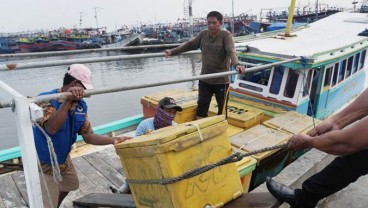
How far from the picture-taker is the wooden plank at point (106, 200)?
126 inches

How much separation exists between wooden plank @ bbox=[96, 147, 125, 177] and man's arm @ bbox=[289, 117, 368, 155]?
9.70 feet

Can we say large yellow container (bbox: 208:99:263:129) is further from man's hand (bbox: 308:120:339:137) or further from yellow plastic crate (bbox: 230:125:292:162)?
man's hand (bbox: 308:120:339:137)

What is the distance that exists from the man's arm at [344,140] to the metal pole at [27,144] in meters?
1.77

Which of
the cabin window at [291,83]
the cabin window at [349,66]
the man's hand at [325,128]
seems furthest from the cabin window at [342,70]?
the man's hand at [325,128]

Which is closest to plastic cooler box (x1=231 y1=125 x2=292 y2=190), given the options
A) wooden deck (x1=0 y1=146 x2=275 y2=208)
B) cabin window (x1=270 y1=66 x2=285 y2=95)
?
cabin window (x1=270 y1=66 x2=285 y2=95)

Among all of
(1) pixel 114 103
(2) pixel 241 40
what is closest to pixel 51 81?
(1) pixel 114 103

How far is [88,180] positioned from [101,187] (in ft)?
0.89

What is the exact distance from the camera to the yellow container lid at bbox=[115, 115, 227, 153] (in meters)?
2.07

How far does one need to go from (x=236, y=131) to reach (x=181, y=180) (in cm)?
336

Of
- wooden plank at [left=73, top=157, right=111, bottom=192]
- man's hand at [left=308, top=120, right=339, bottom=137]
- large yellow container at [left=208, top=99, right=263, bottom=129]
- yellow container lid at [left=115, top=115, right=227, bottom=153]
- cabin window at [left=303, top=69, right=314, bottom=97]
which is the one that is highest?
yellow container lid at [left=115, top=115, right=227, bottom=153]

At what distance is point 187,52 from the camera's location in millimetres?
5035

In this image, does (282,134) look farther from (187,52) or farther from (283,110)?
(187,52)

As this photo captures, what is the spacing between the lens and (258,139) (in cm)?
468

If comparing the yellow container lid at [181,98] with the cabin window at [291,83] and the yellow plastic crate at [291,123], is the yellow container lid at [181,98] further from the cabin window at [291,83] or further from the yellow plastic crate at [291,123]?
the cabin window at [291,83]
